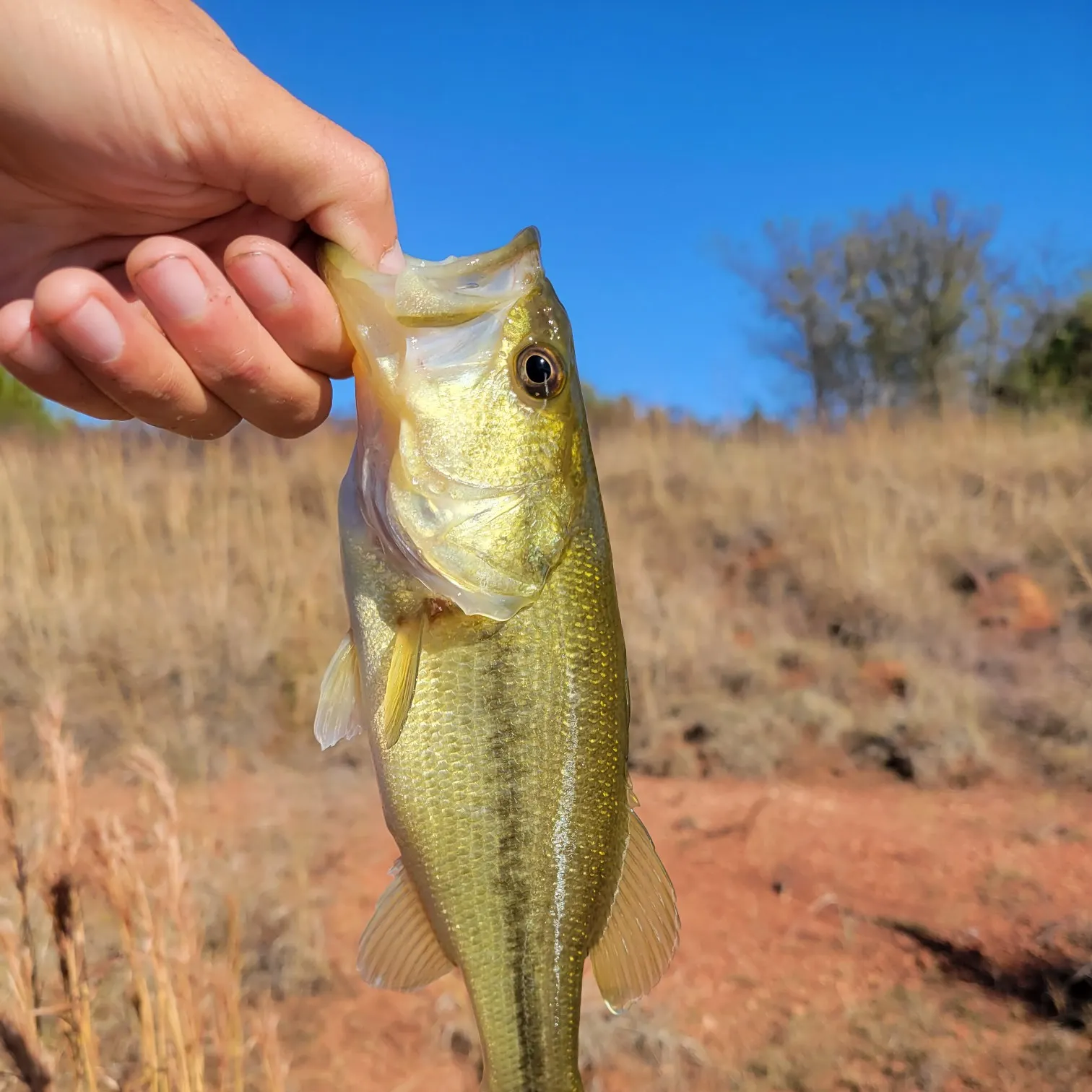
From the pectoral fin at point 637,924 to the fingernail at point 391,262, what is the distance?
1.07 m

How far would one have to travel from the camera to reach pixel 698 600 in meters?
7.94

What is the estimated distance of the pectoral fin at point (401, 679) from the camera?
1471mm

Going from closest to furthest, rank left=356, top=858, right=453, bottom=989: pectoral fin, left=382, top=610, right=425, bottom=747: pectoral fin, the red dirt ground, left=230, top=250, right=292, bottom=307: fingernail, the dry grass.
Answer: left=382, top=610, right=425, bottom=747: pectoral fin
left=356, top=858, right=453, bottom=989: pectoral fin
left=230, top=250, right=292, bottom=307: fingernail
the red dirt ground
the dry grass

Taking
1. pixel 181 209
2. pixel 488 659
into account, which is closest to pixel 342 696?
pixel 488 659

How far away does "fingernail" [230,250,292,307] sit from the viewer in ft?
5.58

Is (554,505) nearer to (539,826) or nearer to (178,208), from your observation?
(539,826)

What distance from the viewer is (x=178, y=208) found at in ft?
6.27

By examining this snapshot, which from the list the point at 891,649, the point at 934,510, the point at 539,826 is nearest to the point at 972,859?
the point at 891,649

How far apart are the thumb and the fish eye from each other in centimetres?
32

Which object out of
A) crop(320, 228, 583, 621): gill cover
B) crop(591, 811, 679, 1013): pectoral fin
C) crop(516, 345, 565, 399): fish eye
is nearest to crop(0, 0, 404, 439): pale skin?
crop(320, 228, 583, 621): gill cover

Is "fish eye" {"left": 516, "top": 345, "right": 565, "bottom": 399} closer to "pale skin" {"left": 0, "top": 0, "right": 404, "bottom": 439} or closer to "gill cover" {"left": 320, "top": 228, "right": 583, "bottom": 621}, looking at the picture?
"gill cover" {"left": 320, "top": 228, "right": 583, "bottom": 621}

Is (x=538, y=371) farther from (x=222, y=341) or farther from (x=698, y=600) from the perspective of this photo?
(x=698, y=600)

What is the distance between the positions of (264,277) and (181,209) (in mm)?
373

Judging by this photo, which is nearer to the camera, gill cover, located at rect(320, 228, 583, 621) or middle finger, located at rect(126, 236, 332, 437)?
gill cover, located at rect(320, 228, 583, 621)
